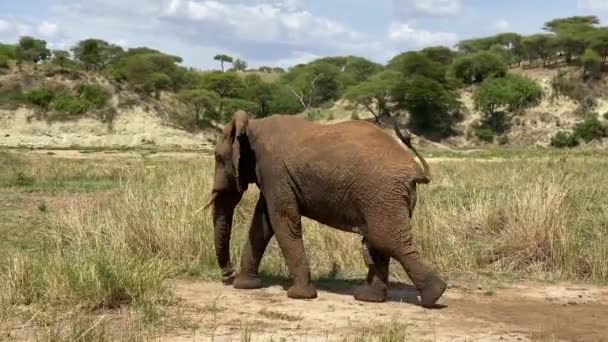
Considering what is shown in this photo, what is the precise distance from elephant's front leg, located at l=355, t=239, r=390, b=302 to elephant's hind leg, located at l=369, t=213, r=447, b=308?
303mm

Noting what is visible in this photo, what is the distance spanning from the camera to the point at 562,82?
2675 inches

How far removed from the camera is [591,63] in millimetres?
67625

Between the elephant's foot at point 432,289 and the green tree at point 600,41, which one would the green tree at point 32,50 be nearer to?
the green tree at point 600,41

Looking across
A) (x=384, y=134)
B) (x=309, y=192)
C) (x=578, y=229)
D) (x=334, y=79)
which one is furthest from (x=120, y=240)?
(x=334, y=79)

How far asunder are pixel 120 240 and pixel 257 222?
193cm

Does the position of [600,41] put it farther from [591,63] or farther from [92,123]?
[92,123]

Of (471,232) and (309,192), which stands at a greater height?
(309,192)

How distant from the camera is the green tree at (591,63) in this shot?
6656cm

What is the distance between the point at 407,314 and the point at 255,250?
78.3 inches

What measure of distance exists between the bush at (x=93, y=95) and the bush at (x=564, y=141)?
109 ft

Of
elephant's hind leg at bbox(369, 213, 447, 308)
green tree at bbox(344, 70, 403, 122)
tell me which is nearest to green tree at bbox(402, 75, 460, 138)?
green tree at bbox(344, 70, 403, 122)

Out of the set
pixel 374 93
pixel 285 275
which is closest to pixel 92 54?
pixel 374 93

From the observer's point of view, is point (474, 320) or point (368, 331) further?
point (474, 320)

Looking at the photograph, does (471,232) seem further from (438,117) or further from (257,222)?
(438,117)
